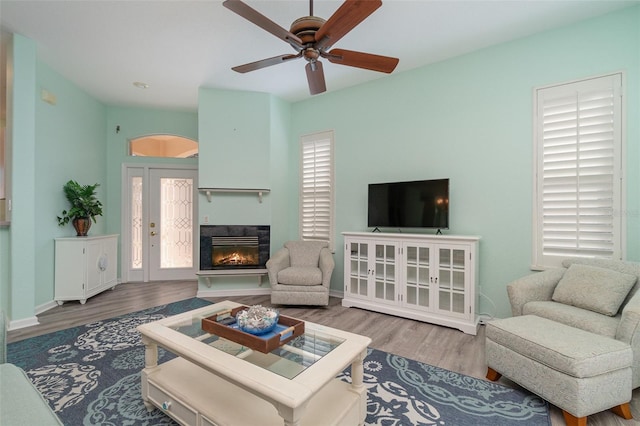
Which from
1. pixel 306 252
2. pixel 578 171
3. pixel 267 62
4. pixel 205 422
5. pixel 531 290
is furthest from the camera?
pixel 306 252

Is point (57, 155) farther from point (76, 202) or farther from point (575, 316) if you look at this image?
point (575, 316)

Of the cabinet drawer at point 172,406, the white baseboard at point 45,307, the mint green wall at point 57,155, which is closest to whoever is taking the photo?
the cabinet drawer at point 172,406

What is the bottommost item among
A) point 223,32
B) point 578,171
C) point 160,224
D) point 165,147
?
point 160,224

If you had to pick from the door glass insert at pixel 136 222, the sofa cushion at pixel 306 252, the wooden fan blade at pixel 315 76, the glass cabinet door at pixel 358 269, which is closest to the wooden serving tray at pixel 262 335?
the wooden fan blade at pixel 315 76

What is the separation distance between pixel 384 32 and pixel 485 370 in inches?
131

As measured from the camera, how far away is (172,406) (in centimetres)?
163

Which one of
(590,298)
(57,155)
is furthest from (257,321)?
(57,155)

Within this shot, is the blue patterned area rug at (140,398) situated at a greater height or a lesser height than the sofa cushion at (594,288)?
lesser

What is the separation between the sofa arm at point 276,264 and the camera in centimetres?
388

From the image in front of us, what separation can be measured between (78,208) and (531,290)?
18.5ft

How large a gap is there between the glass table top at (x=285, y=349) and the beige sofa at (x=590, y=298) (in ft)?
5.87

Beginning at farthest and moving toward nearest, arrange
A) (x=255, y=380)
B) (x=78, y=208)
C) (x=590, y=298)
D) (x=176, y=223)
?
(x=176, y=223)
(x=78, y=208)
(x=590, y=298)
(x=255, y=380)

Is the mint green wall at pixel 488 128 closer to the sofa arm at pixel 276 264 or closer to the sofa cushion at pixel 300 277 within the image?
the sofa cushion at pixel 300 277

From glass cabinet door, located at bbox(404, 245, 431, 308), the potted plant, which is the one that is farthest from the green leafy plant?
glass cabinet door, located at bbox(404, 245, 431, 308)
